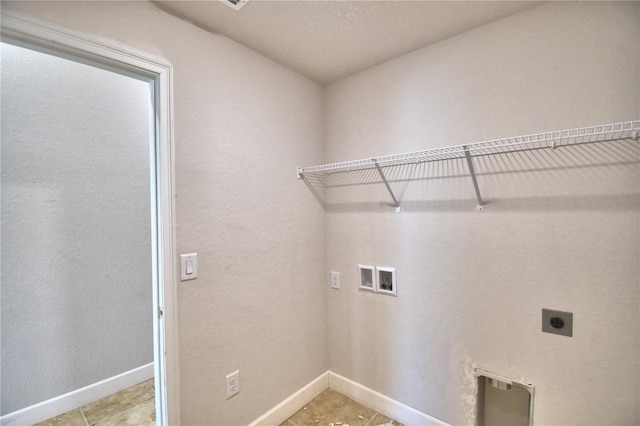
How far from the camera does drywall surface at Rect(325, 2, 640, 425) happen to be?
3.79 ft

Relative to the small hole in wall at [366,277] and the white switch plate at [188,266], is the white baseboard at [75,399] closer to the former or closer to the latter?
the white switch plate at [188,266]

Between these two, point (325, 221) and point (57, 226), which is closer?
point (57, 226)

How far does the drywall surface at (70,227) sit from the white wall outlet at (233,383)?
117cm

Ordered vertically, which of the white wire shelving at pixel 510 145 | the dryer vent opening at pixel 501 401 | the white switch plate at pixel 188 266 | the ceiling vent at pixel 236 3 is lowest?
the dryer vent opening at pixel 501 401

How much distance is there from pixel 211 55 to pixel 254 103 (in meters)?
0.32

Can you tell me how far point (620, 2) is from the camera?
113 cm

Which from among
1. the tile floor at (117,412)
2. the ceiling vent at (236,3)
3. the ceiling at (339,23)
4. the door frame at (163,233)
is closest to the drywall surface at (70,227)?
the tile floor at (117,412)

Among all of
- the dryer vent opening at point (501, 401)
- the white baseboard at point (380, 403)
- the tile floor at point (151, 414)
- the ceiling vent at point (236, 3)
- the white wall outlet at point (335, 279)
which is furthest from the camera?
the white wall outlet at point (335, 279)

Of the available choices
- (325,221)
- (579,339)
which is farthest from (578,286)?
(325,221)

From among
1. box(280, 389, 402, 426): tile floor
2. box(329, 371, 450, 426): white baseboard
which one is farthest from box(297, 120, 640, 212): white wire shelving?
box(280, 389, 402, 426): tile floor

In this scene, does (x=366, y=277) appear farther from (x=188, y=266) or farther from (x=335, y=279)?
(x=188, y=266)

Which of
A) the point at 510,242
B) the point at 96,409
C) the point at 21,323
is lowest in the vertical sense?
the point at 96,409

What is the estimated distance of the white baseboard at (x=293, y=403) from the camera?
169 cm

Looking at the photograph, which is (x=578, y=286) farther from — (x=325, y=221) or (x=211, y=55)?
(x=211, y=55)
